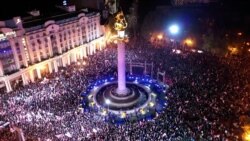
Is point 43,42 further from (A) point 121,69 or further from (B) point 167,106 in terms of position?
(B) point 167,106

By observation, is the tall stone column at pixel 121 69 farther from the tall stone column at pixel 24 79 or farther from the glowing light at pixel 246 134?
the tall stone column at pixel 24 79

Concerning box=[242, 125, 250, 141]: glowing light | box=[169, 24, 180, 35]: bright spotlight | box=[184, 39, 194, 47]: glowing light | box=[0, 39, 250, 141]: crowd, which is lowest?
box=[242, 125, 250, 141]: glowing light

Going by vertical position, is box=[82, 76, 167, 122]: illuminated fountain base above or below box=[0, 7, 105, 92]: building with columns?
below

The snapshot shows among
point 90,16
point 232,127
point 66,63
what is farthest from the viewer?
point 90,16

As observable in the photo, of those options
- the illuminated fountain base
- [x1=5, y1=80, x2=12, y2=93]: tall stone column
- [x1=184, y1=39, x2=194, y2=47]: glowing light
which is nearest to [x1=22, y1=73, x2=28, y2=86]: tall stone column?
[x1=5, y1=80, x2=12, y2=93]: tall stone column

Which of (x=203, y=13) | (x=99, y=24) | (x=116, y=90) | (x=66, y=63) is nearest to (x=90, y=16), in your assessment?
(x=99, y=24)

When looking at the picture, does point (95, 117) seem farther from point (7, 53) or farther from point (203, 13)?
point (203, 13)

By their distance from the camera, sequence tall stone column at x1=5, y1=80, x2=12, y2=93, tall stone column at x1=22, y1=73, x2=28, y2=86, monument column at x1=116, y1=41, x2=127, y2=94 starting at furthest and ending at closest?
tall stone column at x1=22, y1=73, x2=28, y2=86 → tall stone column at x1=5, y1=80, x2=12, y2=93 → monument column at x1=116, y1=41, x2=127, y2=94

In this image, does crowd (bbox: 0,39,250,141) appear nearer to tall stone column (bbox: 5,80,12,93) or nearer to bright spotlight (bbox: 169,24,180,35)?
tall stone column (bbox: 5,80,12,93)
